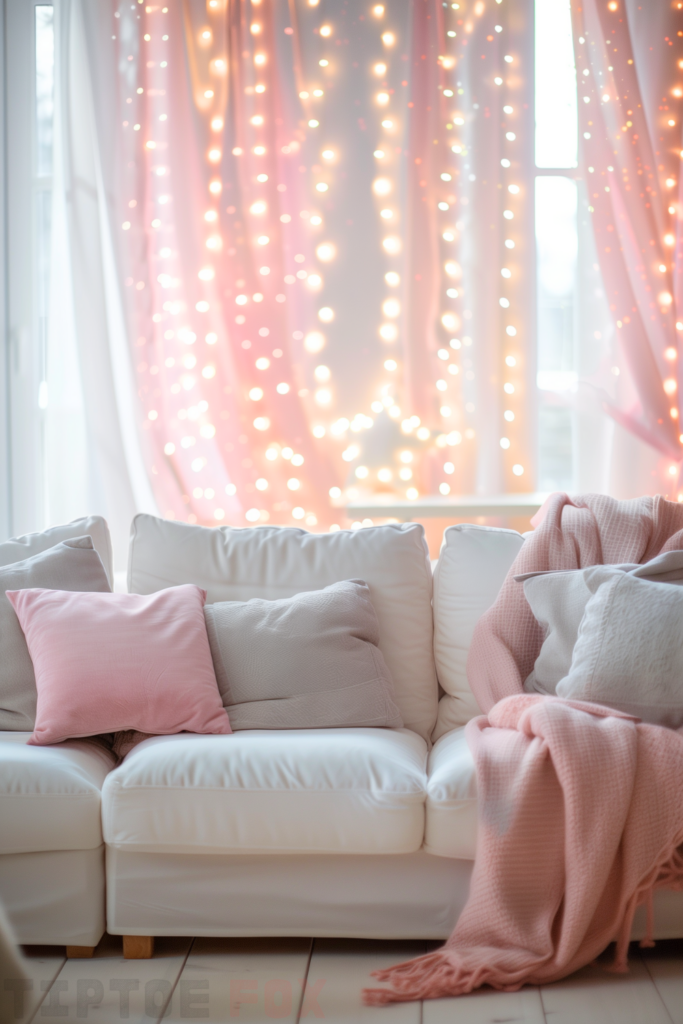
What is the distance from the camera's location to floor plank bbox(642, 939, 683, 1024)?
151cm

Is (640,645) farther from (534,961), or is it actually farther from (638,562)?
(534,961)

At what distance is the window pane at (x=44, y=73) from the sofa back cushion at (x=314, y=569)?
1.61 m

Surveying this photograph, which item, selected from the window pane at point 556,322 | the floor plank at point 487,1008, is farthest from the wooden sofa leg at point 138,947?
the window pane at point 556,322

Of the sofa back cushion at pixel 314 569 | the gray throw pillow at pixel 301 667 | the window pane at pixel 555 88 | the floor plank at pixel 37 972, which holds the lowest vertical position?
the floor plank at pixel 37 972

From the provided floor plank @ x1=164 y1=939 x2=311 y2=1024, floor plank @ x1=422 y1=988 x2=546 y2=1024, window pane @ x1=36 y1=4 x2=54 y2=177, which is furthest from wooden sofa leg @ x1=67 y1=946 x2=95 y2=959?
window pane @ x1=36 y1=4 x2=54 y2=177

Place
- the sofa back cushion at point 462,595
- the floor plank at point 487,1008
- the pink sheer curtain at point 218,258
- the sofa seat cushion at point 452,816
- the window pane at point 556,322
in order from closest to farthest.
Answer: the floor plank at point 487,1008
the sofa seat cushion at point 452,816
the sofa back cushion at point 462,595
the pink sheer curtain at point 218,258
the window pane at point 556,322

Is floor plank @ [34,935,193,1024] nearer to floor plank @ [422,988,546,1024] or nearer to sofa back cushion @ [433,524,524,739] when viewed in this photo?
floor plank @ [422,988,546,1024]

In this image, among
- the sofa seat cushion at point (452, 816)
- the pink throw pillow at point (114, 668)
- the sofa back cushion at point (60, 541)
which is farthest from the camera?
the sofa back cushion at point (60, 541)

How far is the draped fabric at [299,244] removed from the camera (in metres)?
2.85

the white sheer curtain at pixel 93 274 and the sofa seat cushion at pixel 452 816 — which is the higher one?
the white sheer curtain at pixel 93 274

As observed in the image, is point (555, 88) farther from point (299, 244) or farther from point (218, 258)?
point (218, 258)

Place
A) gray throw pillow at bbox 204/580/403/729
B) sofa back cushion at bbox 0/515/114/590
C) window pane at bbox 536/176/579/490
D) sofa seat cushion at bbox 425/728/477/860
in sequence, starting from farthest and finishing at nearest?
window pane at bbox 536/176/579/490
sofa back cushion at bbox 0/515/114/590
gray throw pillow at bbox 204/580/403/729
sofa seat cushion at bbox 425/728/477/860

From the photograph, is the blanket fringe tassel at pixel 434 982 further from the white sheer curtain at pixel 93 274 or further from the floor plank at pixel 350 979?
the white sheer curtain at pixel 93 274

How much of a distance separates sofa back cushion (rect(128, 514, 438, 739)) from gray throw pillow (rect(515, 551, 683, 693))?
319 millimetres
